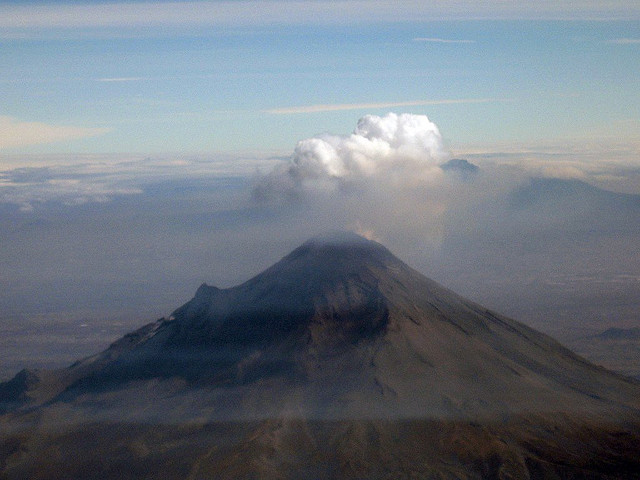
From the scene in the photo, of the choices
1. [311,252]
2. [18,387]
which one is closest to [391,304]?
[311,252]

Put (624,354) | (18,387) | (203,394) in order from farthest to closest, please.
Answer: (624,354), (18,387), (203,394)

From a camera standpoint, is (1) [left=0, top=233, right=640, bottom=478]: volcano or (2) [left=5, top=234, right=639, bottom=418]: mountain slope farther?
(2) [left=5, top=234, right=639, bottom=418]: mountain slope

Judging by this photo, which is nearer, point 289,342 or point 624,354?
point 289,342

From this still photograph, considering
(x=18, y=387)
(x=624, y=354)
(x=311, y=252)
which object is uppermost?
(x=311, y=252)

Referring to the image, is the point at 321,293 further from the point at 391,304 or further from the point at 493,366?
the point at 493,366

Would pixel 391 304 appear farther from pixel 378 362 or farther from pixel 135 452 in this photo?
pixel 135 452

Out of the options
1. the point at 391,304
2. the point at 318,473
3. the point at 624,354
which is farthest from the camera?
the point at 624,354

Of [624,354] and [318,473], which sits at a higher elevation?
[318,473]

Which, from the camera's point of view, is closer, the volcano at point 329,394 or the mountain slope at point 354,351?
the volcano at point 329,394
